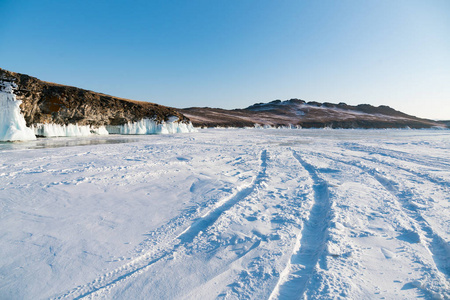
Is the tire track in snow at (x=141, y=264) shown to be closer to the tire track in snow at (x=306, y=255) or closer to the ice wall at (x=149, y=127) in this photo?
the tire track in snow at (x=306, y=255)

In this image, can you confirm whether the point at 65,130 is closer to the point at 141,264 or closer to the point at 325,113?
the point at 141,264

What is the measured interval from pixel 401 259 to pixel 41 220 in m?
4.77

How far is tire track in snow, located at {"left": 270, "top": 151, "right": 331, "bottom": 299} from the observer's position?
209 cm

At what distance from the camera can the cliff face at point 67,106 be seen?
57.3 ft

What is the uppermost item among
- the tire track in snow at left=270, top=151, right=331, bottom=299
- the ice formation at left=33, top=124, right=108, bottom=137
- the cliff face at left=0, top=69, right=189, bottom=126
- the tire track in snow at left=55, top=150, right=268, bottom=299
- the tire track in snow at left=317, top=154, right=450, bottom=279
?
the cliff face at left=0, top=69, right=189, bottom=126

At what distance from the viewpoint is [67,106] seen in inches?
805

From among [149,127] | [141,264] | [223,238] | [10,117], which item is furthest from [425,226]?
[149,127]

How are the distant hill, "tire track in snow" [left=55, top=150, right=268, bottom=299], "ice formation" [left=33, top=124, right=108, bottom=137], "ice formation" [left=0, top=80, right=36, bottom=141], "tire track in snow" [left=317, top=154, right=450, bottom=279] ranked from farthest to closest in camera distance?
the distant hill, "ice formation" [left=33, top=124, right=108, bottom=137], "ice formation" [left=0, top=80, right=36, bottom=141], "tire track in snow" [left=317, top=154, right=450, bottom=279], "tire track in snow" [left=55, top=150, right=268, bottom=299]

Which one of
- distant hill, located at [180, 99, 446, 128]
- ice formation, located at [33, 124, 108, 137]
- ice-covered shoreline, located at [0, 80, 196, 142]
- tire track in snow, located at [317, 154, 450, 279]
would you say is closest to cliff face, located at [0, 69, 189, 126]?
ice formation, located at [33, 124, 108, 137]

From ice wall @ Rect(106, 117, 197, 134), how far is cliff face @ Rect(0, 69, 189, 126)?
0.52 metres

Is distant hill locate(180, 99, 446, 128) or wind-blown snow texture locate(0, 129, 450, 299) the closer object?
wind-blown snow texture locate(0, 129, 450, 299)

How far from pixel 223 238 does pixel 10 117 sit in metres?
18.1

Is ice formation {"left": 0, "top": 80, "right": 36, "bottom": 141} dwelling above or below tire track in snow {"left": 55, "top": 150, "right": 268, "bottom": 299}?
above

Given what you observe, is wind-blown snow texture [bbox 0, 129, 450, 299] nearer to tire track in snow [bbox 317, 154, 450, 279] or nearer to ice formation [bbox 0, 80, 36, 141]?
tire track in snow [bbox 317, 154, 450, 279]
